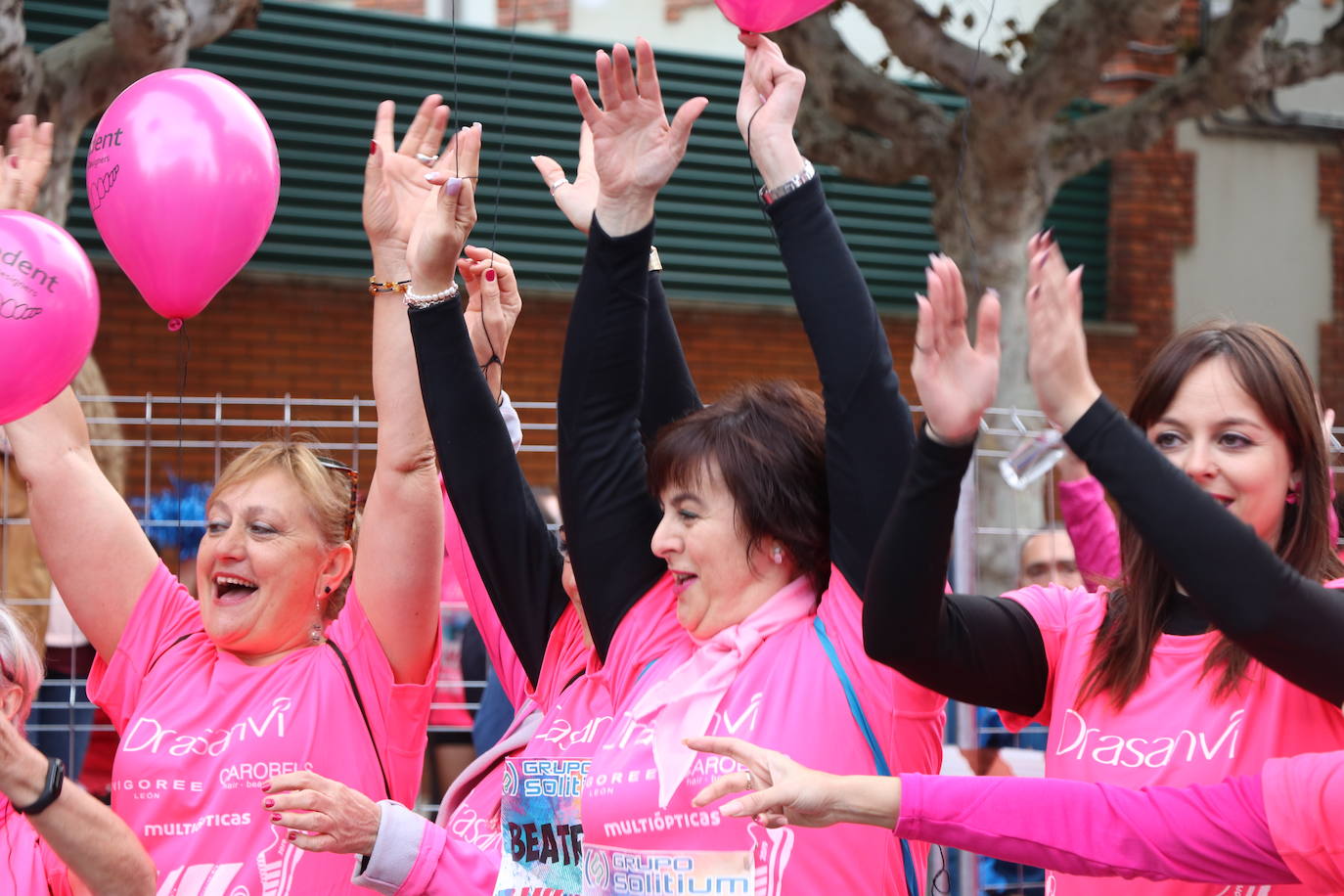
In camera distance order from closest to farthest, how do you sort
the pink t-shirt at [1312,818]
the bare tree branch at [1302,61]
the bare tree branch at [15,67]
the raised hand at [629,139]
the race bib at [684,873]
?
the pink t-shirt at [1312,818], the race bib at [684,873], the raised hand at [629,139], the bare tree branch at [15,67], the bare tree branch at [1302,61]

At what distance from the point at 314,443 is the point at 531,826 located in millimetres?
1411

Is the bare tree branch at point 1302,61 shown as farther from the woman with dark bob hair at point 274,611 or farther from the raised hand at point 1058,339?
the raised hand at point 1058,339

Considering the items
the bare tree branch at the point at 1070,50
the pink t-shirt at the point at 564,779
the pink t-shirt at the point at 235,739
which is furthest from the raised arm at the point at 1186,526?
the bare tree branch at the point at 1070,50

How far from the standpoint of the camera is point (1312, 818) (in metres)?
1.75

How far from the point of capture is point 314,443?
3.61 metres

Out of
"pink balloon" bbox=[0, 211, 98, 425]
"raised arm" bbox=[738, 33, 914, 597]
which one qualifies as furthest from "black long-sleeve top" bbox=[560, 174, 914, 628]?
"pink balloon" bbox=[0, 211, 98, 425]

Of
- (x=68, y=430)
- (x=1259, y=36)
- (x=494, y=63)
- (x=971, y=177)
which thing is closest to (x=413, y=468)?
(x=68, y=430)

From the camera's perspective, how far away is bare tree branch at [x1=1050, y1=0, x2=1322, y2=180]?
257 inches

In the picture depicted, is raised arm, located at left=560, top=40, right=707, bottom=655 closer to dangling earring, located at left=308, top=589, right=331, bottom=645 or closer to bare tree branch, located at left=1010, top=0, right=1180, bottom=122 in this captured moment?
dangling earring, located at left=308, top=589, right=331, bottom=645

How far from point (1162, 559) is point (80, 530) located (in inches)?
79.0

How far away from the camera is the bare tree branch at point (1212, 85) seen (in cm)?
654

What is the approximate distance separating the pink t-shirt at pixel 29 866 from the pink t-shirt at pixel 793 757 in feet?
3.08

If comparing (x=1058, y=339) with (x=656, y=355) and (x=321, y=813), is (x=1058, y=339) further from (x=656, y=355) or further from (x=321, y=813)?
(x=321, y=813)

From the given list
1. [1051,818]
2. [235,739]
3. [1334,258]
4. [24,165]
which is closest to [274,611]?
[235,739]
